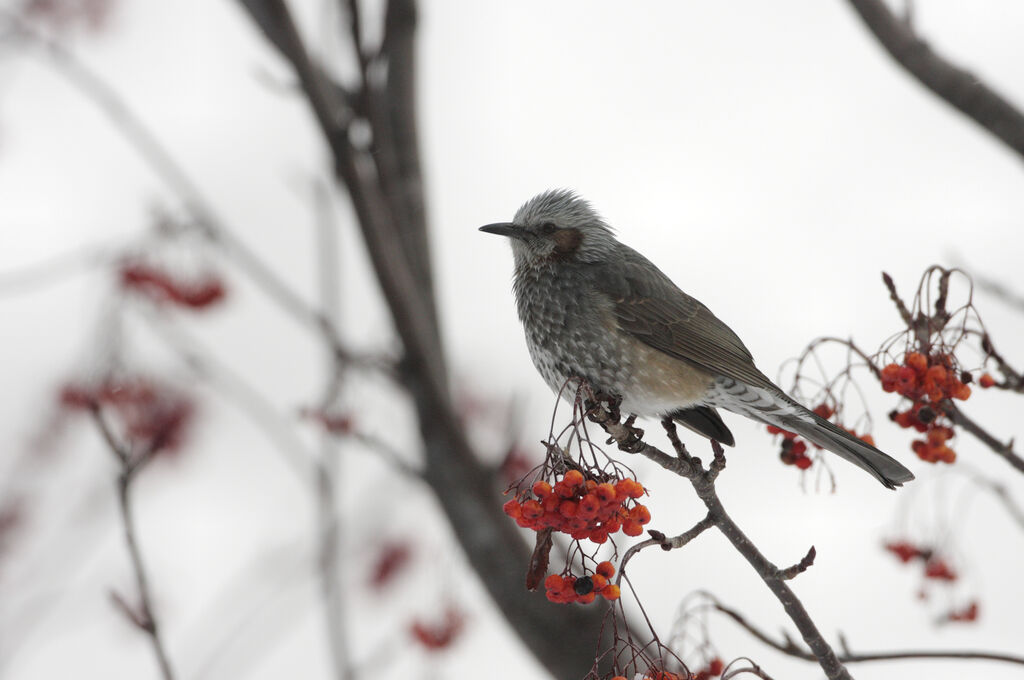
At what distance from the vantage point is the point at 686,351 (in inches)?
132

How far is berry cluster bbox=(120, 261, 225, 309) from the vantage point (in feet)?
14.4

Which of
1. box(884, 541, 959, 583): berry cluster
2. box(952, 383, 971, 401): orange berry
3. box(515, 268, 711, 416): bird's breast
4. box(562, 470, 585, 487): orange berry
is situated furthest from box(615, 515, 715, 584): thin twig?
box(884, 541, 959, 583): berry cluster

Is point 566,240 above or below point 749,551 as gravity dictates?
above

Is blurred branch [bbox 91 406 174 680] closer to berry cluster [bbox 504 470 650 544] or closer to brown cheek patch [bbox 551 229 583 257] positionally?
berry cluster [bbox 504 470 650 544]

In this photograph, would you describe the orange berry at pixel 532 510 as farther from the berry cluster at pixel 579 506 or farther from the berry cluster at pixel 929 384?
the berry cluster at pixel 929 384

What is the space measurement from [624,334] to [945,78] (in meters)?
1.34

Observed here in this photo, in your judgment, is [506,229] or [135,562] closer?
[135,562]

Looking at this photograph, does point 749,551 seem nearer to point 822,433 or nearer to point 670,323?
point 822,433

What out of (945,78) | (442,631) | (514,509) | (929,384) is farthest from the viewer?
(442,631)

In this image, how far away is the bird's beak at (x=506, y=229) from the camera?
3529mm

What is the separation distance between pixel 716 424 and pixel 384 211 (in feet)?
5.91

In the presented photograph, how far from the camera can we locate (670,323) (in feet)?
11.3

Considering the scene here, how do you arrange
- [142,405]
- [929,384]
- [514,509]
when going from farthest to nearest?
[142,405], [929,384], [514,509]

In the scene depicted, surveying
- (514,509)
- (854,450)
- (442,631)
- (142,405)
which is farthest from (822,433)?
(142,405)
